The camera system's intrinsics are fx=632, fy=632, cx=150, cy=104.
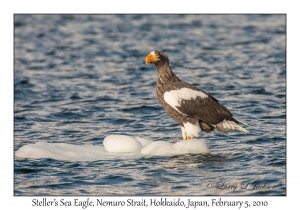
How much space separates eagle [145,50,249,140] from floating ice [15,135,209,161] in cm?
42

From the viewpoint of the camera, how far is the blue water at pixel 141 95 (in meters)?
Answer: 10.2

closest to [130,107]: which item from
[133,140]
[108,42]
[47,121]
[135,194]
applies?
[47,121]

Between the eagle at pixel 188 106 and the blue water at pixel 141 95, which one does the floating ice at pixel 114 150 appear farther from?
the eagle at pixel 188 106

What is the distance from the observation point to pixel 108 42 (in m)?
25.2

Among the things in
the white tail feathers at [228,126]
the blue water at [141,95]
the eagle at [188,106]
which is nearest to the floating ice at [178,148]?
the blue water at [141,95]

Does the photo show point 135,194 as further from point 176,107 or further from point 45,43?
point 45,43

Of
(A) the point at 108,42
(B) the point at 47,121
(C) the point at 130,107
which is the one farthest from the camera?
(A) the point at 108,42

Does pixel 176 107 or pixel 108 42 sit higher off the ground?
pixel 108 42

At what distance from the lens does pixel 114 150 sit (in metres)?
11.6

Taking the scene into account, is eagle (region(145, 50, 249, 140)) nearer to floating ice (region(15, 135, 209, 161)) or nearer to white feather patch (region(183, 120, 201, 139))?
white feather patch (region(183, 120, 201, 139))

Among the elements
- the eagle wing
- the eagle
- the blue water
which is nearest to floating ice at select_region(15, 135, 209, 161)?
the blue water

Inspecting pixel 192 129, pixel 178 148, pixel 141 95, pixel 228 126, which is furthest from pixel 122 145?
pixel 141 95

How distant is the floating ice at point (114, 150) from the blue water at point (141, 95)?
0.61 ft
